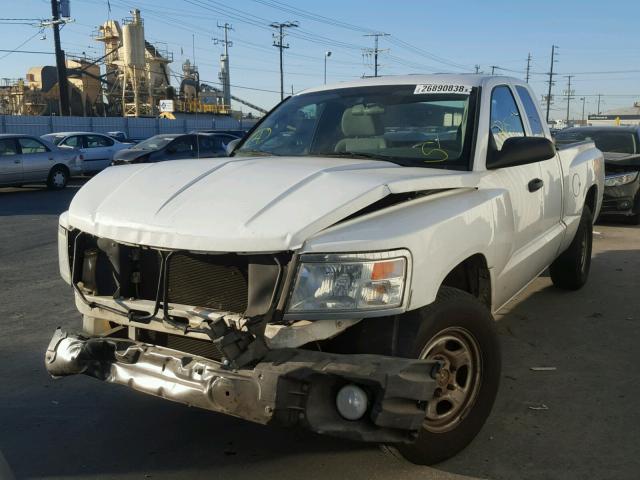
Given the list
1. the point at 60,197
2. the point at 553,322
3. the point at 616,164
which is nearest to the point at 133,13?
the point at 60,197

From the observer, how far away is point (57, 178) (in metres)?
17.5

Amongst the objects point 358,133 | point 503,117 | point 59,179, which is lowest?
point 59,179

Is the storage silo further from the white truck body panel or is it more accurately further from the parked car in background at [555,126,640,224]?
the white truck body panel

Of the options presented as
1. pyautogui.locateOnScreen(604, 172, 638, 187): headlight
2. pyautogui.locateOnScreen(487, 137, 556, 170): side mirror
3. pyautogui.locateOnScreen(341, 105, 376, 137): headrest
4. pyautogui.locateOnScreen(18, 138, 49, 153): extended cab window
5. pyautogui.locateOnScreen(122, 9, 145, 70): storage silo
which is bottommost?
pyautogui.locateOnScreen(604, 172, 638, 187): headlight

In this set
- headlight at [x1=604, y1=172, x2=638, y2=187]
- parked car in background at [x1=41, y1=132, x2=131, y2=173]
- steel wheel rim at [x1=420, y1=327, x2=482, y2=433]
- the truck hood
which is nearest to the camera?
the truck hood

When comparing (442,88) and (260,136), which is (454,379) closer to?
(442,88)

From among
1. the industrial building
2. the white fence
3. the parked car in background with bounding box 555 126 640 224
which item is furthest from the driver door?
the industrial building

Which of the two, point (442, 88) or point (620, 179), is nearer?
point (442, 88)

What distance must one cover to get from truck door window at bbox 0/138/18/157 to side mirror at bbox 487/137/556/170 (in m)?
15.6

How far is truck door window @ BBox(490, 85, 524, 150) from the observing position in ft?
13.3

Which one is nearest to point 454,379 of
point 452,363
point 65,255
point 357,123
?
point 452,363

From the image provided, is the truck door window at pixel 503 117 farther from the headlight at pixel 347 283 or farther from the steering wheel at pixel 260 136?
the headlight at pixel 347 283

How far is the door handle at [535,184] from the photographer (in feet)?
13.7

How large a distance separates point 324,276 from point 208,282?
58 cm
